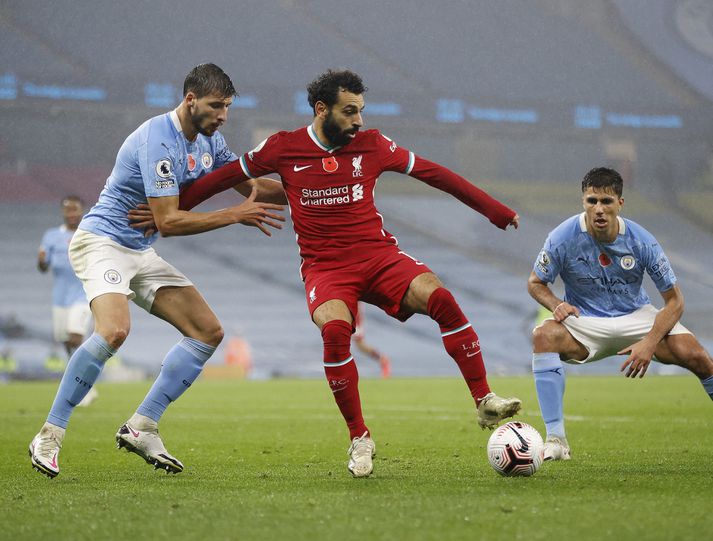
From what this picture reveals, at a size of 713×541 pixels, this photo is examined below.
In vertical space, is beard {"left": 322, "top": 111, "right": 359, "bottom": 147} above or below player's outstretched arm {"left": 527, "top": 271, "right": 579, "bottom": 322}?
above

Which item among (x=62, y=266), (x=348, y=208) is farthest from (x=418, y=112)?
(x=348, y=208)

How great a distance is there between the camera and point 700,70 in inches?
1091

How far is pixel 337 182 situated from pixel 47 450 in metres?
2.01

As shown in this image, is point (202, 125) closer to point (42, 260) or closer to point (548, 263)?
point (548, 263)

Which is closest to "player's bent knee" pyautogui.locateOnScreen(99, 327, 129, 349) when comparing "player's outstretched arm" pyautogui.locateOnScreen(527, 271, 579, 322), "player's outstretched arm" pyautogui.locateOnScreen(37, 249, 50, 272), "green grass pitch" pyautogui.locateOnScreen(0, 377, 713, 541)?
"green grass pitch" pyautogui.locateOnScreen(0, 377, 713, 541)

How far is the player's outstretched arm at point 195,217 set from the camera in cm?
547

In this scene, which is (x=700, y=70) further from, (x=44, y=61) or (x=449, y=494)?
(x=449, y=494)

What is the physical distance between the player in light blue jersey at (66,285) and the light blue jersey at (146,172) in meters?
5.85

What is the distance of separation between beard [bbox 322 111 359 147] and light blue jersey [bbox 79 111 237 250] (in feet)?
2.59

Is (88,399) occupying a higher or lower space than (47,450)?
lower

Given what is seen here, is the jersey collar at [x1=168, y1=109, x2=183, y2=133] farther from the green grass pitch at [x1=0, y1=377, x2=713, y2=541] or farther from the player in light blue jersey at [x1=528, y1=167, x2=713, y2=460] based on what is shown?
the player in light blue jersey at [x1=528, y1=167, x2=713, y2=460]

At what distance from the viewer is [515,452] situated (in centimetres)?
493

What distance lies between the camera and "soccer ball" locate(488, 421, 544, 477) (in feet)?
16.2

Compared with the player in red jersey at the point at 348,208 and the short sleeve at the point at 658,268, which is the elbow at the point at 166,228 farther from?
the short sleeve at the point at 658,268
